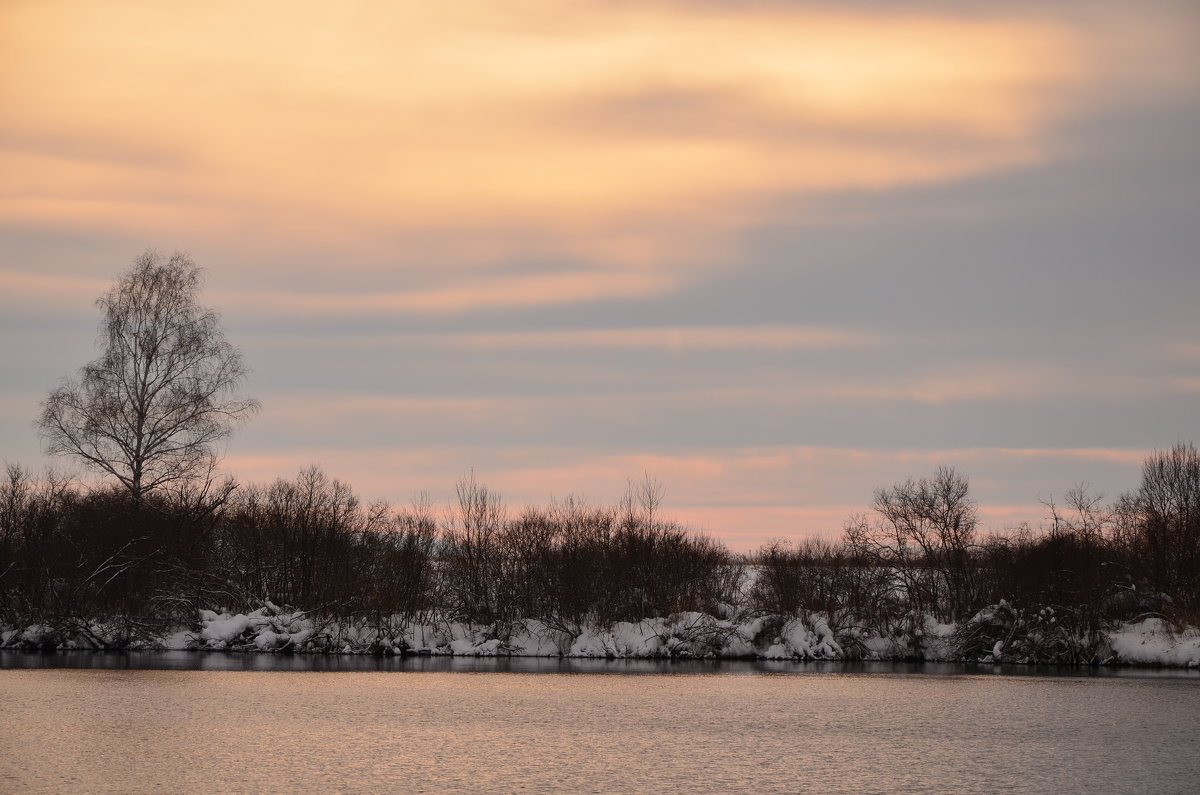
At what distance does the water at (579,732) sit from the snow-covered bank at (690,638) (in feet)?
36.7

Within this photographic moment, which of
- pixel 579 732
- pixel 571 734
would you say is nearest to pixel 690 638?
pixel 579 732

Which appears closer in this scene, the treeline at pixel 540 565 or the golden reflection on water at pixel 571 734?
the golden reflection on water at pixel 571 734

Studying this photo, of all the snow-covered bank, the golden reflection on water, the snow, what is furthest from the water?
the snow-covered bank

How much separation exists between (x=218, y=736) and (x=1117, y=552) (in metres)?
50.2

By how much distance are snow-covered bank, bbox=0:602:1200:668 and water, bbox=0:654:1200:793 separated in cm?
1120

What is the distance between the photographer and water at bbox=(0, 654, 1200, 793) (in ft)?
76.5

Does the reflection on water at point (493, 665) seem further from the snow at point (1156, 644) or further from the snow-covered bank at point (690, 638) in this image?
the snow at point (1156, 644)

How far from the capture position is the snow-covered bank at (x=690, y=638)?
5866 cm

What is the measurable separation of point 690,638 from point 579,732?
31.8 meters

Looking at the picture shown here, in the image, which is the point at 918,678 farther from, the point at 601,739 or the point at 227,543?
the point at 227,543

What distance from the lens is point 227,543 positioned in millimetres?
65500

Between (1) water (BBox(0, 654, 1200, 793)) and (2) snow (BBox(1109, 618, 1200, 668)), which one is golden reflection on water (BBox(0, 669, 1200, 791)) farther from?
(2) snow (BBox(1109, 618, 1200, 668))

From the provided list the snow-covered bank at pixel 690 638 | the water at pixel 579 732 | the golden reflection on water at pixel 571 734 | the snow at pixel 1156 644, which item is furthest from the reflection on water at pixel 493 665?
the golden reflection on water at pixel 571 734

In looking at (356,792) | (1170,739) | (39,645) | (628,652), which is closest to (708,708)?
(1170,739)
